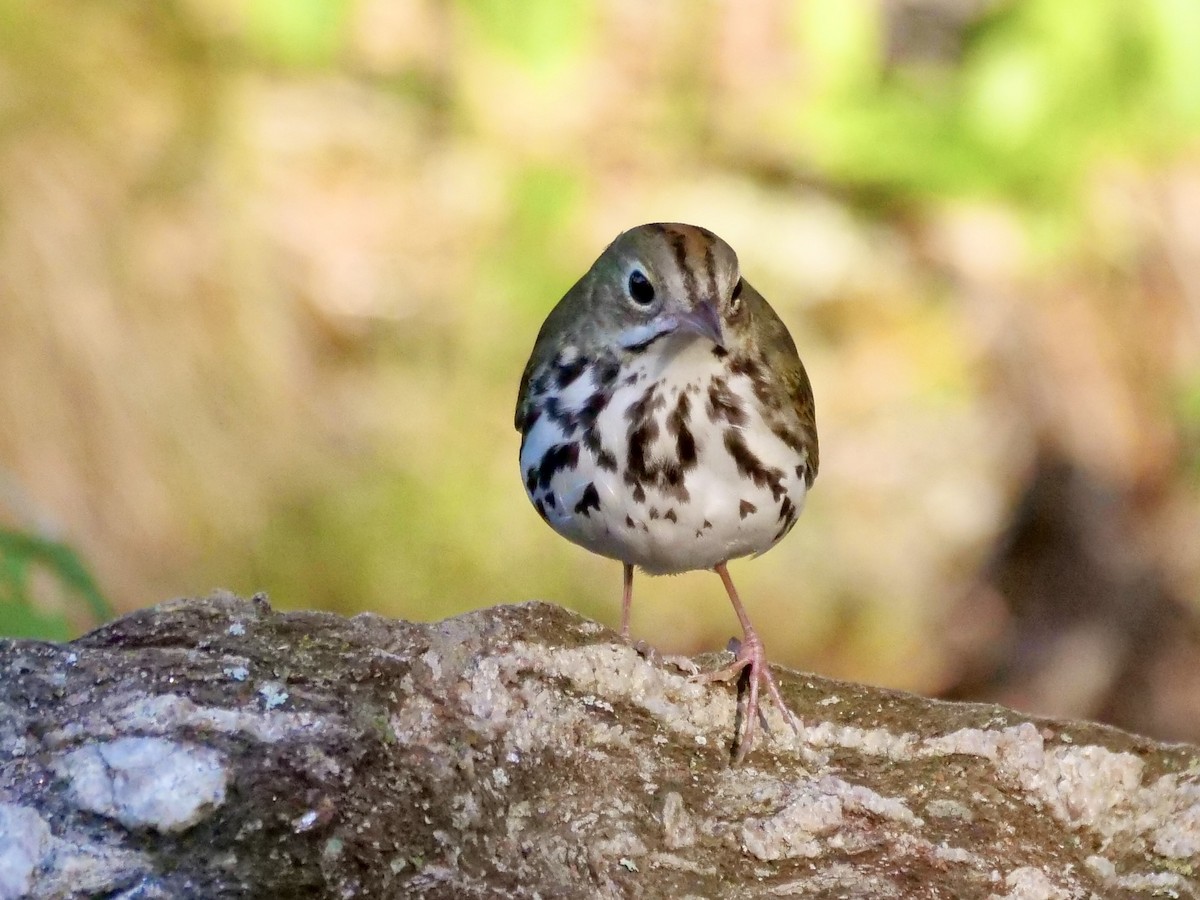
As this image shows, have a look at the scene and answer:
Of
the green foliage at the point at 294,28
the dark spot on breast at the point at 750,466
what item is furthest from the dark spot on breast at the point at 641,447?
the green foliage at the point at 294,28

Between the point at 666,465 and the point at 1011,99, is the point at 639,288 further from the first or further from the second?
the point at 1011,99

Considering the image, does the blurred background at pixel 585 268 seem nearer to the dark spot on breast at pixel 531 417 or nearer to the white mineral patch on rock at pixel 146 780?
the dark spot on breast at pixel 531 417

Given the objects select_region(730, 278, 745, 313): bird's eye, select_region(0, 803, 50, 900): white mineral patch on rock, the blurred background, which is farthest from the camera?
the blurred background

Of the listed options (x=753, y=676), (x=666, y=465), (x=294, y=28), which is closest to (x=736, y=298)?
(x=666, y=465)

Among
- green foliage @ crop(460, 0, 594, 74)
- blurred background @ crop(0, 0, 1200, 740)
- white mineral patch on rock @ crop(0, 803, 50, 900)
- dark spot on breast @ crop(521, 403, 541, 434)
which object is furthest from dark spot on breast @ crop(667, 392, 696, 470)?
green foliage @ crop(460, 0, 594, 74)

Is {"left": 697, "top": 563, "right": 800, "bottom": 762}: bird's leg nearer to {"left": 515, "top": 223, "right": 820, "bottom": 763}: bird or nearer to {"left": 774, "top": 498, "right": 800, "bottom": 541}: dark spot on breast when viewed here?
{"left": 515, "top": 223, "right": 820, "bottom": 763}: bird

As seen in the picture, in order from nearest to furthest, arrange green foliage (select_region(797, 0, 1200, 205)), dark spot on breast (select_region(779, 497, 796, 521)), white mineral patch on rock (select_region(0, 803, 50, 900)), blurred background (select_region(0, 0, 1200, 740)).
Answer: white mineral patch on rock (select_region(0, 803, 50, 900)), dark spot on breast (select_region(779, 497, 796, 521)), blurred background (select_region(0, 0, 1200, 740)), green foliage (select_region(797, 0, 1200, 205))
